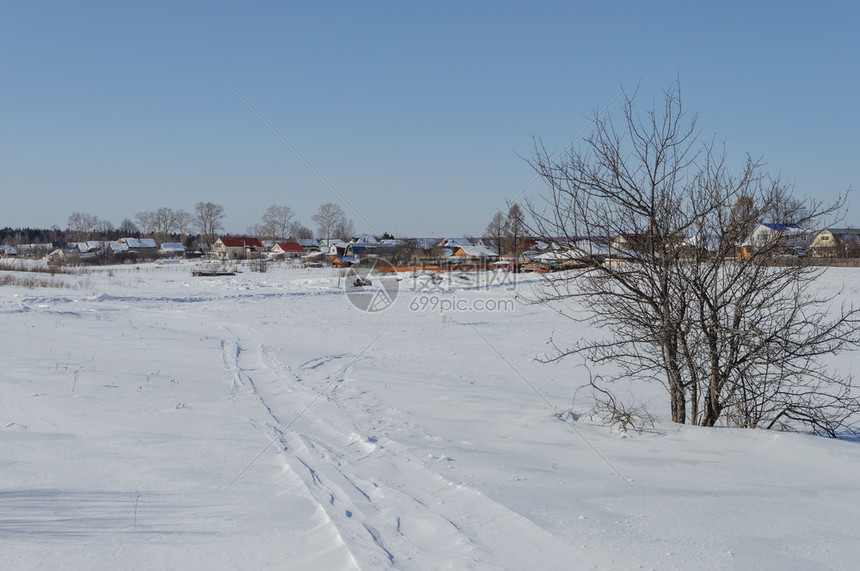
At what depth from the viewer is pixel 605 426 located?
7.59 m

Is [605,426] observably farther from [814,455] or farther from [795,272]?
[795,272]

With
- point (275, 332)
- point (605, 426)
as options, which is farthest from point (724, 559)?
point (275, 332)

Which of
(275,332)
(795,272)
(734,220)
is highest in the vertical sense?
(734,220)

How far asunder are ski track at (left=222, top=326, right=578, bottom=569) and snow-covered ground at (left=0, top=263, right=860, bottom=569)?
21 mm

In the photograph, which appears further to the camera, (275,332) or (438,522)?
(275,332)

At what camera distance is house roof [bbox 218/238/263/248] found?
110375 mm

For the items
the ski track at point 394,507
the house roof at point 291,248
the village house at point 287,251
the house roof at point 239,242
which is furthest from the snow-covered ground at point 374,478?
the house roof at point 239,242

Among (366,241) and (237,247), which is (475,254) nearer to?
(366,241)

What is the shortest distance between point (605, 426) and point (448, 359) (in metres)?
7.51

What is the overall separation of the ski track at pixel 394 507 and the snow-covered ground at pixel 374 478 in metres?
0.02

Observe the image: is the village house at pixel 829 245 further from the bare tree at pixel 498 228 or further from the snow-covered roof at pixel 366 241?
the snow-covered roof at pixel 366 241

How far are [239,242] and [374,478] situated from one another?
114 m

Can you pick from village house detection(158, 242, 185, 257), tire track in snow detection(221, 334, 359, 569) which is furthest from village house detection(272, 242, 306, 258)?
tire track in snow detection(221, 334, 359, 569)

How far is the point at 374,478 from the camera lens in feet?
18.5
